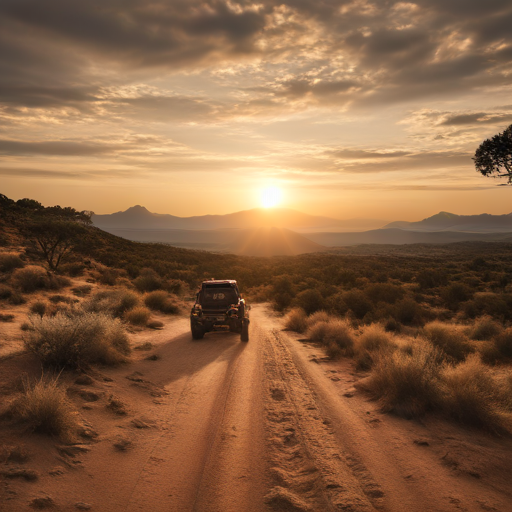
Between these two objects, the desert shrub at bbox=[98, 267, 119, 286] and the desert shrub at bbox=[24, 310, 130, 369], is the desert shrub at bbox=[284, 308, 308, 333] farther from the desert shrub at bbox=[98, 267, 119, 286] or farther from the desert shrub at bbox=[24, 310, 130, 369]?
the desert shrub at bbox=[98, 267, 119, 286]

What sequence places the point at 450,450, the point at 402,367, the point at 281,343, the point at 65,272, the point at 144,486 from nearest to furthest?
the point at 144,486, the point at 450,450, the point at 402,367, the point at 281,343, the point at 65,272

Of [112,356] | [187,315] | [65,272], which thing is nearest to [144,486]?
[112,356]

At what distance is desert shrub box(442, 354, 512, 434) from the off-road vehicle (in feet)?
26.8

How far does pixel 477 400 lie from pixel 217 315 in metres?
9.59

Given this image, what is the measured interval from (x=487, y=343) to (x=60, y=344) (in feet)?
43.7

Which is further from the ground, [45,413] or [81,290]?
[45,413]

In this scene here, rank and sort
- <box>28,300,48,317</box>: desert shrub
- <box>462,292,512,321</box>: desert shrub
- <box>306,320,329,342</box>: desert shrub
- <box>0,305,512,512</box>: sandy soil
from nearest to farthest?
1. <box>0,305,512,512</box>: sandy soil
2. <box>28,300,48,317</box>: desert shrub
3. <box>306,320,329,342</box>: desert shrub
4. <box>462,292,512,321</box>: desert shrub

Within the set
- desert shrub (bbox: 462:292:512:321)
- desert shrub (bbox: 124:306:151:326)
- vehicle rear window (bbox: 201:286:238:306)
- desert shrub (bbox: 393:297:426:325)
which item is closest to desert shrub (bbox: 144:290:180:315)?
desert shrub (bbox: 124:306:151:326)

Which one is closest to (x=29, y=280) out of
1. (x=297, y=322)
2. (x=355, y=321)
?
(x=297, y=322)

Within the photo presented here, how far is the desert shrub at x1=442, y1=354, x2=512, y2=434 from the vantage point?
7.00 metres

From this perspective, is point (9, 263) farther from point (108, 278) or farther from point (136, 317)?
point (136, 317)

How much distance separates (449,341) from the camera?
12727mm

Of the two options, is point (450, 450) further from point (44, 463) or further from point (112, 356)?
point (112, 356)

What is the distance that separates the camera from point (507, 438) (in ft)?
21.9
